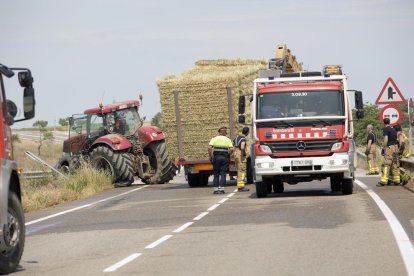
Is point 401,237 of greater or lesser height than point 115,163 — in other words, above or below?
below

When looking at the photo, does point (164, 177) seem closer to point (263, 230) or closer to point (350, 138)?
point (350, 138)

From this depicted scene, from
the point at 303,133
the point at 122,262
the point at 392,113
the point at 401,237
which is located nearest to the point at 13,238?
the point at 122,262

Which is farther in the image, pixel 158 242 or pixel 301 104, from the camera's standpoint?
pixel 301 104

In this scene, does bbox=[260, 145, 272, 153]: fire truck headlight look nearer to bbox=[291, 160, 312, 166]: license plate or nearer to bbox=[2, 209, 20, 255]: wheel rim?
bbox=[291, 160, 312, 166]: license plate

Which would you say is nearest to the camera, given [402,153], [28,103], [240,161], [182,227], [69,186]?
[28,103]

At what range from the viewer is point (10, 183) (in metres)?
12.8

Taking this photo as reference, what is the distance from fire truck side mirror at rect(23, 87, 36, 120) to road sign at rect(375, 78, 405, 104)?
62.9ft

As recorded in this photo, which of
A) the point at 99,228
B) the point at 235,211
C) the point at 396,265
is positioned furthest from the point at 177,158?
the point at 396,265

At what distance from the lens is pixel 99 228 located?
1800 cm

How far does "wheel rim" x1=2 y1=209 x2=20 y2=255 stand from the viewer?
12086mm

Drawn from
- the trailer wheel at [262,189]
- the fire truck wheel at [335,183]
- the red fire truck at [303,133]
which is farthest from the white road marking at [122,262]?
the fire truck wheel at [335,183]

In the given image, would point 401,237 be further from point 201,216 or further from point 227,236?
point 201,216

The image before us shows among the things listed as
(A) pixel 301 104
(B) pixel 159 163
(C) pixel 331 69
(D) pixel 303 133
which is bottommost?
(B) pixel 159 163

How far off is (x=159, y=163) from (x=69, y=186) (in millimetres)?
3765
